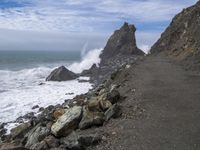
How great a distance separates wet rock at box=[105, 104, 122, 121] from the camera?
12454 mm

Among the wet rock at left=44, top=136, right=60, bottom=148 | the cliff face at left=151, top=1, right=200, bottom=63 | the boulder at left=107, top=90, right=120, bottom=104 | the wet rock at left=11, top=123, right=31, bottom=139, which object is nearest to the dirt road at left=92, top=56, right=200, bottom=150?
the boulder at left=107, top=90, right=120, bottom=104

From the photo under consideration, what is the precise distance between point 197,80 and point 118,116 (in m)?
8.65

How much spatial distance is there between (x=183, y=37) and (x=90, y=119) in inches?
1119

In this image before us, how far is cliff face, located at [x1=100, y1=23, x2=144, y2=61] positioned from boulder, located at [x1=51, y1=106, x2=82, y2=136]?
4767 cm

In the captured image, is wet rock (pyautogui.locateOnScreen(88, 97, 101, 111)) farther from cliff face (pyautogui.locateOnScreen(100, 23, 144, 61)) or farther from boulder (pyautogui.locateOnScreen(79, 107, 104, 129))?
cliff face (pyautogui.locateOnScreen(100, 23, 144, 61))

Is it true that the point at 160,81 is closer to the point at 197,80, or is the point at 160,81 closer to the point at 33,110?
the point at 197,80

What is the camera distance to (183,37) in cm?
3847

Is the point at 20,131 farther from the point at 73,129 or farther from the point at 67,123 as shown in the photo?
the point at 73,129

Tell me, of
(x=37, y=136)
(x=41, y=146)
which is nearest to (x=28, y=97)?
(x=37, y=136)

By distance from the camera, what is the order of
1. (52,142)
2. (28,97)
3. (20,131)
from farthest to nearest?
(28,97), (20,131), (52,142)

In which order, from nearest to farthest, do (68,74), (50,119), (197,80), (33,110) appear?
(50,119) < (197,80) < (33,110) < (68,74)

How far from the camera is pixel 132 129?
11.3 m

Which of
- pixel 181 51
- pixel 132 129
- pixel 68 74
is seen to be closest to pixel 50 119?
pixel 132 129

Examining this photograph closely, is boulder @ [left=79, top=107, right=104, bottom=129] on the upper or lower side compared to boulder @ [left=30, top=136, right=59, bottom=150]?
upper
